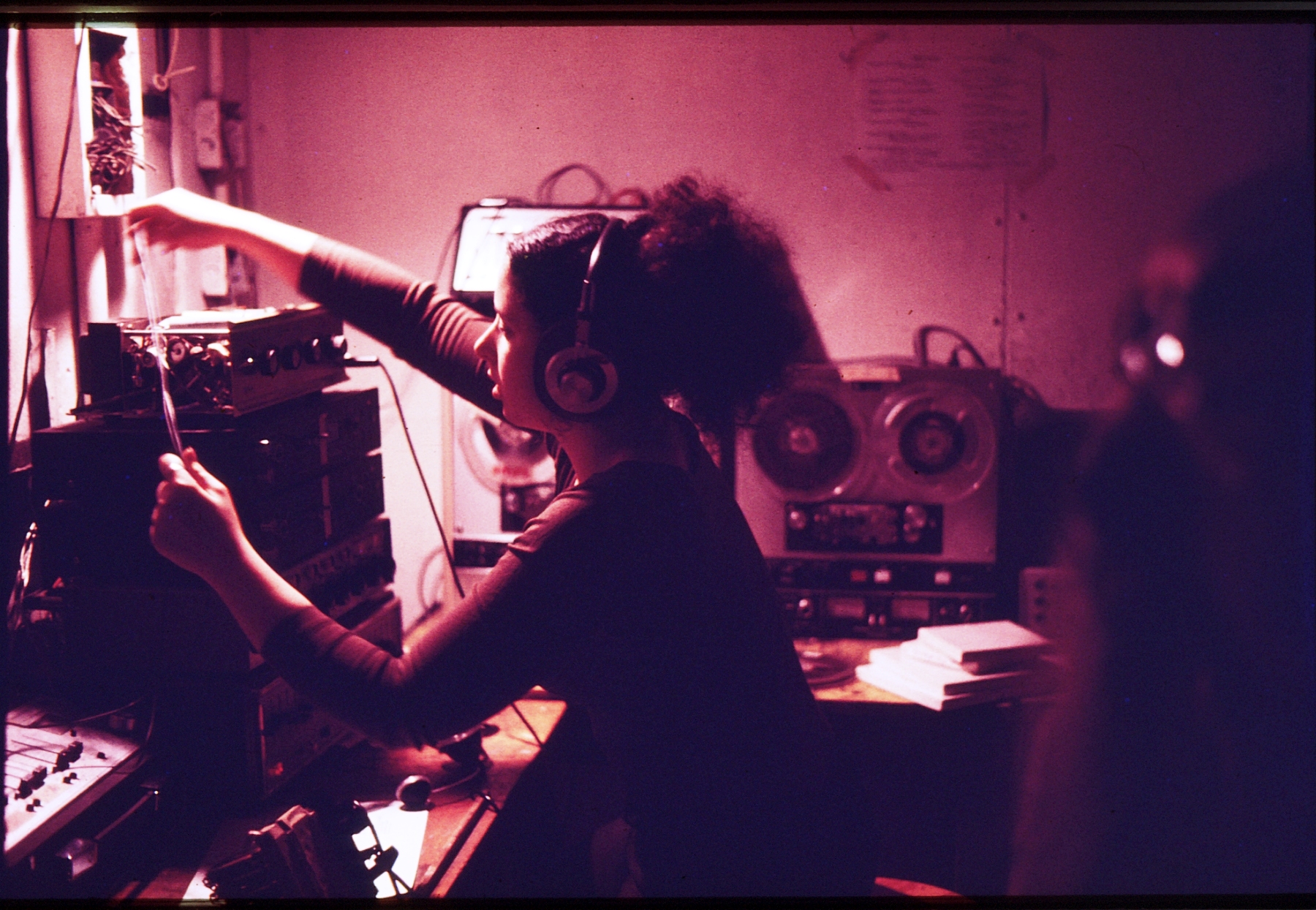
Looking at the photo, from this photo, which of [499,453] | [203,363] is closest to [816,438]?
[499,453]

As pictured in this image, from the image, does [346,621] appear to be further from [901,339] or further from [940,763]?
[901,339]

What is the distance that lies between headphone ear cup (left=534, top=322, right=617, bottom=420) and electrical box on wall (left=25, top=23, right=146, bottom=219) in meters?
0.93

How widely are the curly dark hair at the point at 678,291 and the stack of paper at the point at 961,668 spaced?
0.87 m

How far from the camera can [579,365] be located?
117cm

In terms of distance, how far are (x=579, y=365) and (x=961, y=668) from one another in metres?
1.13

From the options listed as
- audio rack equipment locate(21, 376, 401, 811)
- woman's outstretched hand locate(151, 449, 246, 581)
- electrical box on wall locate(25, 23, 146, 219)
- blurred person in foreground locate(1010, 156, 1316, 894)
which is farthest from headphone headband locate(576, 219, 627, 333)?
blurred person in foreground locate(1010, 156, 1316, 894)

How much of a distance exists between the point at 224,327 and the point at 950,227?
160 cm

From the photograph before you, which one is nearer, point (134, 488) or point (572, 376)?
point (572, 376)

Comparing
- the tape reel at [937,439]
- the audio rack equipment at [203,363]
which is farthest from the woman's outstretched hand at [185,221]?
the tape reel at [937,439]

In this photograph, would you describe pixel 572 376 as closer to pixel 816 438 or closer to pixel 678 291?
pixel 678 291

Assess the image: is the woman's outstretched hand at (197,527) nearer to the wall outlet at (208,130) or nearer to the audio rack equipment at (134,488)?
the audio rack equipment at (134,488)

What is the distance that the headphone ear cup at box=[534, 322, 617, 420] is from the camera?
1.17m

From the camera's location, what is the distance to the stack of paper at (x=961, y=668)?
1926mm

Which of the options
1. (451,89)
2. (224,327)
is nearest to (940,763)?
(224,327)
